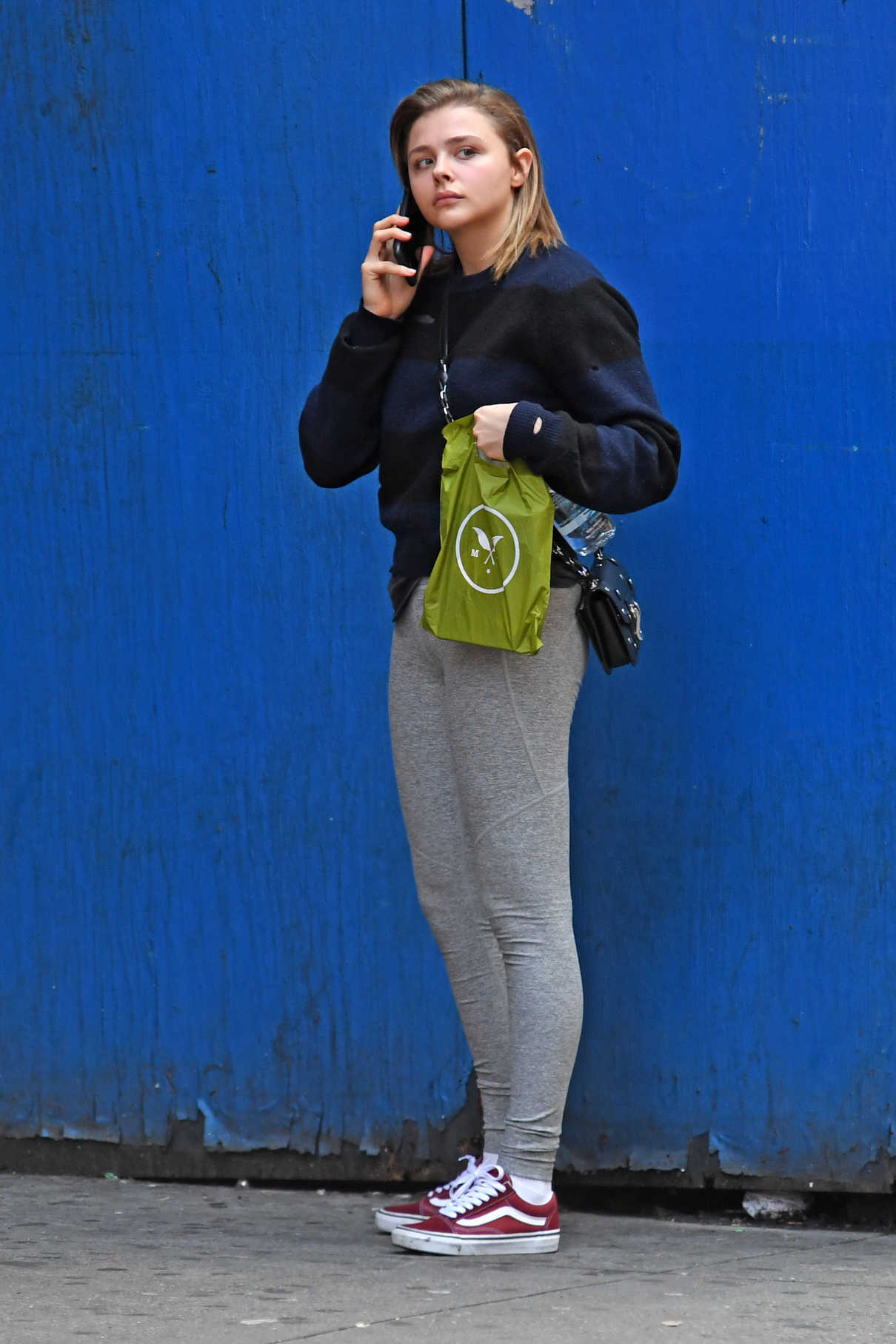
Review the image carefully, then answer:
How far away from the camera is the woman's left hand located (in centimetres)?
247

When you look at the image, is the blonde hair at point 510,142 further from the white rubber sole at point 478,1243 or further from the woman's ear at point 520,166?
the white rubber sole at point 478,1243

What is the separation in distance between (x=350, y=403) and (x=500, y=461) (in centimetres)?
34

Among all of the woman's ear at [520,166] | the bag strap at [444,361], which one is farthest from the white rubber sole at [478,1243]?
the woman's ear at [520,166]

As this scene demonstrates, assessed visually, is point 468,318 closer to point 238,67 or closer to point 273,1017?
A: point 238,67

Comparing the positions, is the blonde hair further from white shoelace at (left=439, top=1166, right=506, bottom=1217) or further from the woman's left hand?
white shoelace at (left=439, top=1166, right=506, bottom=1217)

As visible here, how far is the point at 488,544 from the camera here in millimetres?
2510

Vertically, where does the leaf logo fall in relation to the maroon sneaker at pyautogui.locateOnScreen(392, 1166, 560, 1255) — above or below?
above

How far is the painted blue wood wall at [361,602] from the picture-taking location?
286cm

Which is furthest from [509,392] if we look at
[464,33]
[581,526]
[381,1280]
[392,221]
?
[381,1280]

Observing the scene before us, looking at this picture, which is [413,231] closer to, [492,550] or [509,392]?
[509,392]

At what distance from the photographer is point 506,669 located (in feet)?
8.51

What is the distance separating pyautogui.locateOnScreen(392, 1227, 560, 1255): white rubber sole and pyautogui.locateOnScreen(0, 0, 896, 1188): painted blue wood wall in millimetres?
398

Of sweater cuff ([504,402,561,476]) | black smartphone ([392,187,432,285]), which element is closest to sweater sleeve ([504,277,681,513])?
sweater cuff ([504,402,561,476])

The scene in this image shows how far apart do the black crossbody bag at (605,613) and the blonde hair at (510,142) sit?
470mm
